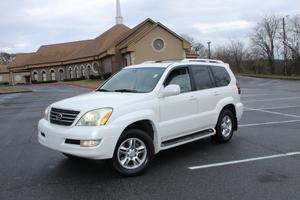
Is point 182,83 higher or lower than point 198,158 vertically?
higher

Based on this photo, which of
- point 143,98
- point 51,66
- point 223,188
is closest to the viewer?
point 223,188

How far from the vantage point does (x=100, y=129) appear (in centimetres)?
545

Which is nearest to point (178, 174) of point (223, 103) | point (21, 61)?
point (223, 103)

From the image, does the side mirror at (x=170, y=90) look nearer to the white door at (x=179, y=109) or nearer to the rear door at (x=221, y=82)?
the white door at (x=179, y=109)

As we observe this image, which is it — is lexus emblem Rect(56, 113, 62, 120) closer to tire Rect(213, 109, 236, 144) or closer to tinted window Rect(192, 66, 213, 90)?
tinted window Rect(192, 66, 213, 90)

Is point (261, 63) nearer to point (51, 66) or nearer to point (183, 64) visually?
point (51, 66)

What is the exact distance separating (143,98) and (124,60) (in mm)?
43426

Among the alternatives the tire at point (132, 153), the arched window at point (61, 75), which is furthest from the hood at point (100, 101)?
the arched window at point (61, 75)

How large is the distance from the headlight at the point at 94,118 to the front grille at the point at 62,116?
0.16m

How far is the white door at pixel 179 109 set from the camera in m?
6.45

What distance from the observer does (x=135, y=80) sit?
698cm

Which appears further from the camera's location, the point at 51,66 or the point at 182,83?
the point at 51,66

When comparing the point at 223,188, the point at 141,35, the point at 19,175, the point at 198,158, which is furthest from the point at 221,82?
the point at 141,35

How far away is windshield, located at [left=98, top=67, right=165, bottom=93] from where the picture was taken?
6.64 m
